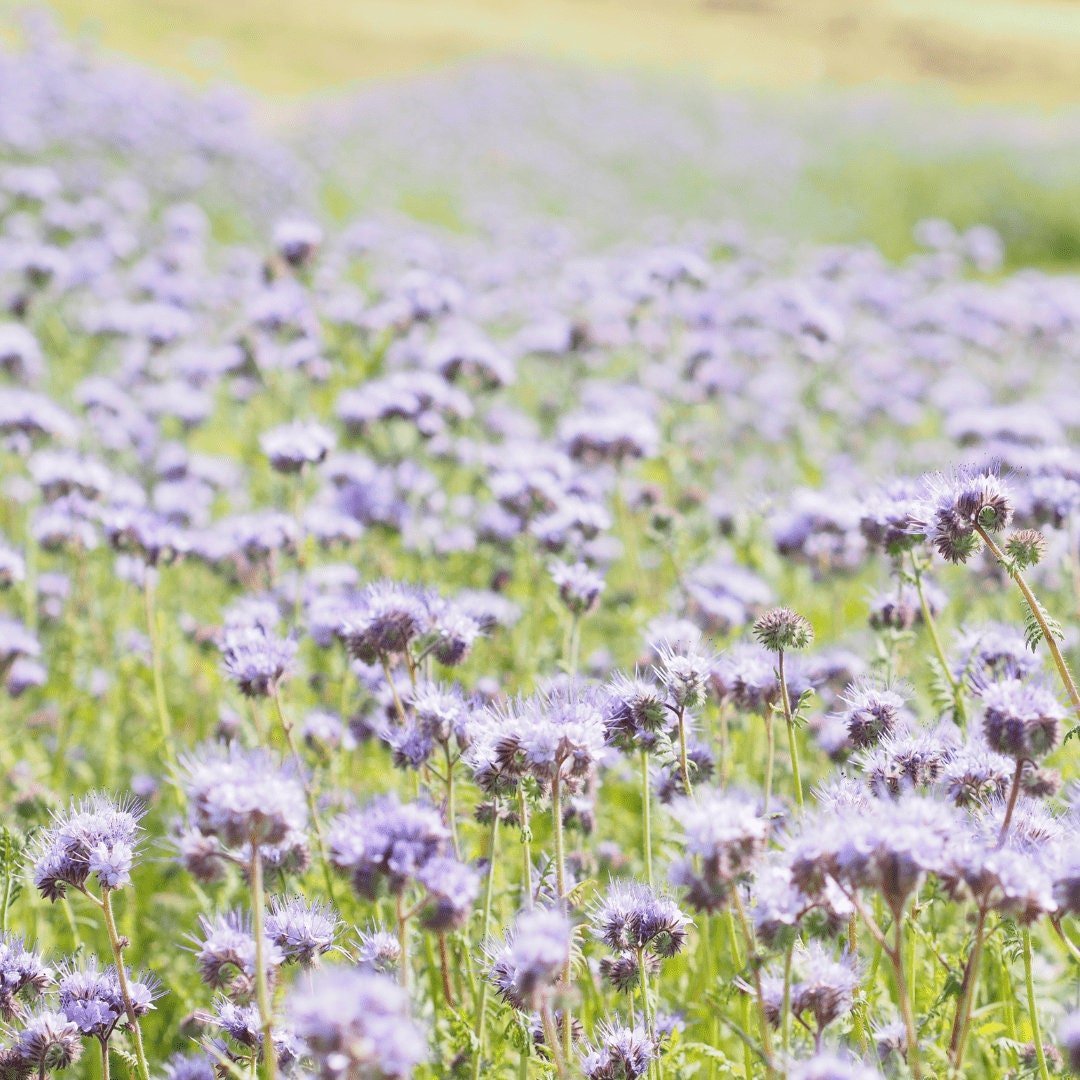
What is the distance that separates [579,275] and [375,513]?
14.3 ft

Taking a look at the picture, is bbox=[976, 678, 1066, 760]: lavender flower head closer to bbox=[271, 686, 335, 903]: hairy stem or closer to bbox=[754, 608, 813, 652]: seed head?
bbox=[754, 608, 813, 652]: seed head

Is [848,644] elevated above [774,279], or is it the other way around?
[774,279]

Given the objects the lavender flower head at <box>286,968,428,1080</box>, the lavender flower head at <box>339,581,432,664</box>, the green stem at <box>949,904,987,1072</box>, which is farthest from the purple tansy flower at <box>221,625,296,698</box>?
the green stem at <box>949,904,987,1072</box>

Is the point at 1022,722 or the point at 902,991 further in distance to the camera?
the point at 1022,722

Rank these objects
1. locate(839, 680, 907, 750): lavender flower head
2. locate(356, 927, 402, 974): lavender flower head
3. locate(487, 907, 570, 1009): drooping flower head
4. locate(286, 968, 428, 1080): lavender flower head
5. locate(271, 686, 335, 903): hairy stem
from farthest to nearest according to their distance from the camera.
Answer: locate(271, 686, 335, 903): hairy stem, locate(839, 680, 907, 750): lavender flower head, locate(356, 927, 402, 974): lavender flower head, locate(487, 907, 570, 1009): drooping flower head, locate(286, 968, 428, 1080): lavender flower head

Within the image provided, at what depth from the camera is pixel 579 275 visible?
9195mm

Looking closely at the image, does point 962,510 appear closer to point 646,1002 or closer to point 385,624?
point 646,1002

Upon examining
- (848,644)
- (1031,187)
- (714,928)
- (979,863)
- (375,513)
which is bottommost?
(714,928)

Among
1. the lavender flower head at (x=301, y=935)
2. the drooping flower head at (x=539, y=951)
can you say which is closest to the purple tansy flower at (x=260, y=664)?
the lavender flower head at (x=301, y=935)

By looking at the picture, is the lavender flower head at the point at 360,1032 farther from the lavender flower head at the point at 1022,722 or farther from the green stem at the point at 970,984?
the lavender flower head at the point at 1022,722

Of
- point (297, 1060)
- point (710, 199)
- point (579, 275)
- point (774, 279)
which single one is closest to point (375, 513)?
point (297, 1060)

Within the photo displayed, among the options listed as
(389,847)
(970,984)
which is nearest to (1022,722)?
(970,984)

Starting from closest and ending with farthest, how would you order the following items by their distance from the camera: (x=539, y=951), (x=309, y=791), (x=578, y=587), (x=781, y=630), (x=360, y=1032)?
1. (x=360, y=1032)
2. (x=539, y=951)
3. (x=781, y=630)
4. (x=309, y=791)
5. (x=578, y=587)

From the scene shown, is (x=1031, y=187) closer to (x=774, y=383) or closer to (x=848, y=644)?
(x=774, y=383)
